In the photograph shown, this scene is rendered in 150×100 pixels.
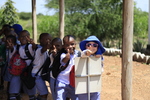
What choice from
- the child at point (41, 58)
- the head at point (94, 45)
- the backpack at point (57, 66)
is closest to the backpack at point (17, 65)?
the child at point (41, 58)

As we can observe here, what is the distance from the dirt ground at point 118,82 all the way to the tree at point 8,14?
9288 mm

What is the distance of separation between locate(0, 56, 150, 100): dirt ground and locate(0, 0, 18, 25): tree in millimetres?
9288

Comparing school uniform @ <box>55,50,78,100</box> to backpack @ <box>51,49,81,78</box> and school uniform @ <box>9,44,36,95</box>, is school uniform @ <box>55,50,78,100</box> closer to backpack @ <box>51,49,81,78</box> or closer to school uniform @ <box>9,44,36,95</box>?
backpack @ <box>51,49,81,78</box>

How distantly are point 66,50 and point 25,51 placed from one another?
0.99 metres

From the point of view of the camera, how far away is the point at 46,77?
12.4 ft

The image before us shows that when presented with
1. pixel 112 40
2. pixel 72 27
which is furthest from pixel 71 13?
pixel 112 40

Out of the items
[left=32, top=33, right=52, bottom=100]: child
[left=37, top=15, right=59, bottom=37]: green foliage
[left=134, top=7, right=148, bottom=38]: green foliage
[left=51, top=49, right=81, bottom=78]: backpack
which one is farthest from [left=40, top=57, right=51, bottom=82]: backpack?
[left=37, top=15, right=59, bottom=37]: green foliage

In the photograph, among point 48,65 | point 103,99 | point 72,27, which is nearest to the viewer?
point 48,65

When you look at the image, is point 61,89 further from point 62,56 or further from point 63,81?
point 62,56

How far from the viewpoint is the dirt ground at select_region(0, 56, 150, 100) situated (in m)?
5.07

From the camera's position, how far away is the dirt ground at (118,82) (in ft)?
16.6

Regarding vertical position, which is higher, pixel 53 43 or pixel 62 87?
pixel 53 43

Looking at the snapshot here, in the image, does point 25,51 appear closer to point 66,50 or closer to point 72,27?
point 66,50

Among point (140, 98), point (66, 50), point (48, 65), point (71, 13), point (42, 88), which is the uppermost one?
point (71, 13)
